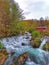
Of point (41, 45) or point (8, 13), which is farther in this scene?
point (8, 13)

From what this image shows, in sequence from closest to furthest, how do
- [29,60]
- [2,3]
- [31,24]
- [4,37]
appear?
[29,60] → [4,37] → [2,3] → [31,24]

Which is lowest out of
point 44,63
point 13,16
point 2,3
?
point 44,63

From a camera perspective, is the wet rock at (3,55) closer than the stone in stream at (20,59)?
No

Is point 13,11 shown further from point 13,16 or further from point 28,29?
point 28,29

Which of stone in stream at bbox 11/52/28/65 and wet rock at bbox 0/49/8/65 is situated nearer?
stone in stream at bbox 11/52/28/65

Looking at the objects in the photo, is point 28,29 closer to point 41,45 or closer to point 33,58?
point 41,45

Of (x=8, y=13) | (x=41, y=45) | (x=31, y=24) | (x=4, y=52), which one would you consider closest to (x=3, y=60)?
(x=4, y=52)

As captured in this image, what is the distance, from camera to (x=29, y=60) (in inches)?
368

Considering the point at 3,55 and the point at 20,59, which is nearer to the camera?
the point at 20,59

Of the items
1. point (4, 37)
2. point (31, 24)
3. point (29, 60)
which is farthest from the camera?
point (31, 24)

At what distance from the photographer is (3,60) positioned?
9.55m

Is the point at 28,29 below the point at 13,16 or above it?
below

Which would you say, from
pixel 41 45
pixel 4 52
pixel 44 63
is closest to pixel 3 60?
pixel 4 52

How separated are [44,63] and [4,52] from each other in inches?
81.6
